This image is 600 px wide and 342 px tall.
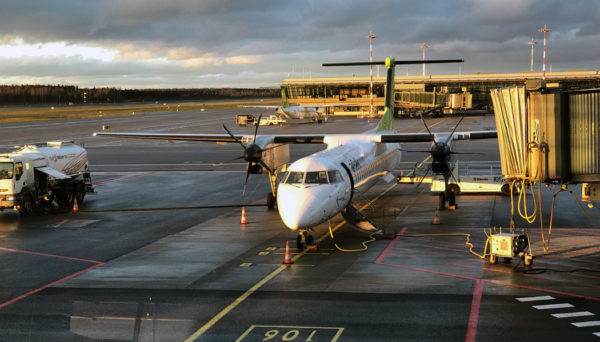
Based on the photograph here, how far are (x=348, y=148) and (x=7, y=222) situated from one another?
16.7 metres

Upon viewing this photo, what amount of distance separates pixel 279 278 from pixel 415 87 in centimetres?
14071

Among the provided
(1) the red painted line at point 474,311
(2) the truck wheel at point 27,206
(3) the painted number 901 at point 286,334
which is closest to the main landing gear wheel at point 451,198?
(1) the red painted line at point 474,311

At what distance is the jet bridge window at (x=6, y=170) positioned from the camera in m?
30.9

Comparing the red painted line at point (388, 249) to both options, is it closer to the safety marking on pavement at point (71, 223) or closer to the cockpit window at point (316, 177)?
the cockpit window at point (316, 177)

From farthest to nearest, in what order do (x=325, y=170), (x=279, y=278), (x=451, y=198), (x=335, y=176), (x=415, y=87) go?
1. (x=415, y=87)
2. (x=451, y=198)
3. (x=335, y=176)
4. (x=325, y=170)
5. (x=279, y=278)

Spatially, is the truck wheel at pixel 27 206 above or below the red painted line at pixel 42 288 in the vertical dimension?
above

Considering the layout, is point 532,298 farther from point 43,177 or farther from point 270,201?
point 43,177

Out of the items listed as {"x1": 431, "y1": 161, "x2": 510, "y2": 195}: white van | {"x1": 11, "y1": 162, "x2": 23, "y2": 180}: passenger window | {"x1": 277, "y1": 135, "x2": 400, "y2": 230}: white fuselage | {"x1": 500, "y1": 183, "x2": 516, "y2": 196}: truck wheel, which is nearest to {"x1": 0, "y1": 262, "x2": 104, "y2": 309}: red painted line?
{"x1": 277, "y1": 135, "x2": 400, "y2": 230}: white fuselage

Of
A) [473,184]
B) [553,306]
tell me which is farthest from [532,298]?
[473,184]

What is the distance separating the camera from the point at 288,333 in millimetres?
14492

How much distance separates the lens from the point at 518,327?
1458 cm

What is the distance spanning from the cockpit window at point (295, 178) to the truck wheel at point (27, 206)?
49.0 ft

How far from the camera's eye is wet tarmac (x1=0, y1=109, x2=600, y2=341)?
49.0 feet

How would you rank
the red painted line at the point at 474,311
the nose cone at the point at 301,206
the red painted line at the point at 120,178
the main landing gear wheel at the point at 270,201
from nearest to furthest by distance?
the red painted line at the point at 474,311, the nose cone at the point at 301,206, the main landing gear wheel at the point at 270,201, the red painted line at the point at 120,178
